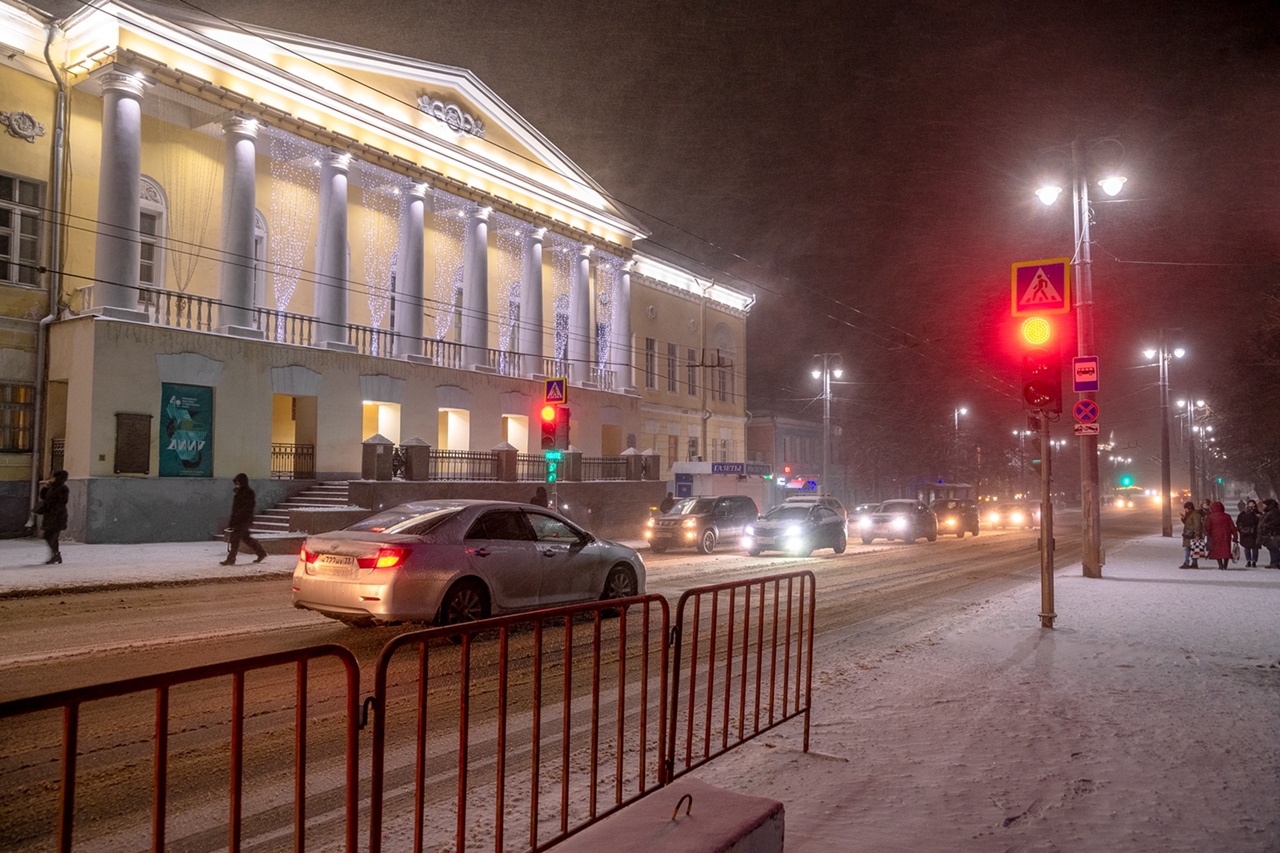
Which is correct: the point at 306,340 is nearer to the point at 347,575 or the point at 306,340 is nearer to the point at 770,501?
the point at 347,575

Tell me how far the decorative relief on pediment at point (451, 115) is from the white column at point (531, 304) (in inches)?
189

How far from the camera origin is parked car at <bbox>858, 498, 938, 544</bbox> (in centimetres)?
3100

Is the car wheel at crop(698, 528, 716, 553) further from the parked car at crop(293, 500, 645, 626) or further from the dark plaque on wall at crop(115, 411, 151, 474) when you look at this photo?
the dark plaque on wall at crop(115, 411, 151, 474)

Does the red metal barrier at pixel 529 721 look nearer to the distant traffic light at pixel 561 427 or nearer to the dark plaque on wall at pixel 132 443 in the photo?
the distant traffic light at pixel 561 427

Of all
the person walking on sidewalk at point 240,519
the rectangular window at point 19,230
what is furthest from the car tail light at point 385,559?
the rectangular window at point 19,230

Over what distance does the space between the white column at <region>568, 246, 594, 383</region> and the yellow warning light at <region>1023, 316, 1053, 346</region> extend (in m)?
28.4

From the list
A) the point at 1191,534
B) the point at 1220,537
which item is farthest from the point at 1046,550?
the point at 1191,534

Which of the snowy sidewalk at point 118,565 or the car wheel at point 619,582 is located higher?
the car wheel at point 619,582

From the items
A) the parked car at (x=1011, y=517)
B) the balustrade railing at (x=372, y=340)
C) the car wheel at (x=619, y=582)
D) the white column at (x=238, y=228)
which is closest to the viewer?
the car wheel at (x=619, y=582)

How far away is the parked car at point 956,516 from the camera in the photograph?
3659 cm

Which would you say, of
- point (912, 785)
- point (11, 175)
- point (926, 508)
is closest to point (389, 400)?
point (11, 175)

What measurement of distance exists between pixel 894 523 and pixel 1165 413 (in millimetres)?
13613

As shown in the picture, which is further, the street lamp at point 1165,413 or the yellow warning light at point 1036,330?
the street lamp at point 1165,413

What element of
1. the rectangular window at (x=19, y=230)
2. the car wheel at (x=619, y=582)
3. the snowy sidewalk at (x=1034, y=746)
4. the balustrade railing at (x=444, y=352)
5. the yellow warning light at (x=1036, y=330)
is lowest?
the snowy sidewalk at (x=1034, y=746)
